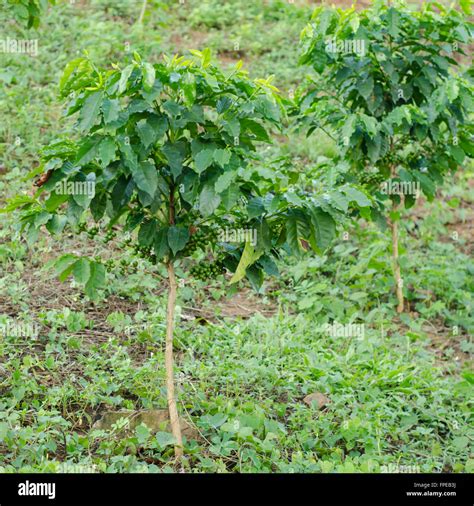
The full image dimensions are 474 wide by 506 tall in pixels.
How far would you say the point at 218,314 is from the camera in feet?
22.7

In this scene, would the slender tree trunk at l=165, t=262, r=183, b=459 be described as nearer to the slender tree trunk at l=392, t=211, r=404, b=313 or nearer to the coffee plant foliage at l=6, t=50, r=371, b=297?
the coffee plant foliage at l=6, t=50, r=371, b=297

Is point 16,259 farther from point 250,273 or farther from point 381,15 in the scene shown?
point 381,15

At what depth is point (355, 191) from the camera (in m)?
4.46

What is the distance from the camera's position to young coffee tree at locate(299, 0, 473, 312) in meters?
6.54

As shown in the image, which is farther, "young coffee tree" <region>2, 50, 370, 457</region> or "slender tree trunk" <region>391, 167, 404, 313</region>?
"slender tree trunk" <region>391, 167, 404, 313</region>

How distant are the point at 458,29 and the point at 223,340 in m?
2.95

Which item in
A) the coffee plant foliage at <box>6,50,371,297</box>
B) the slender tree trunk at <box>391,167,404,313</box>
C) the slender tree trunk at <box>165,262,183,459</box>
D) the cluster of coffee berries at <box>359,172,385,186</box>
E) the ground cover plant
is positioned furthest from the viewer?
the slender tree trunk at <box>391,167,404,313</box>

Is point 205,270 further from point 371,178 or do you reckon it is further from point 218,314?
point 371,178

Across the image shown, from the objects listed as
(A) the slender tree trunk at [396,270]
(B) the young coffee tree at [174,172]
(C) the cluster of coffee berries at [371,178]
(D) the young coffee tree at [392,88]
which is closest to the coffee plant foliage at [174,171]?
(B) the young coffee tree at [174,172]

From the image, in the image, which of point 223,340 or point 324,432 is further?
point 223,340

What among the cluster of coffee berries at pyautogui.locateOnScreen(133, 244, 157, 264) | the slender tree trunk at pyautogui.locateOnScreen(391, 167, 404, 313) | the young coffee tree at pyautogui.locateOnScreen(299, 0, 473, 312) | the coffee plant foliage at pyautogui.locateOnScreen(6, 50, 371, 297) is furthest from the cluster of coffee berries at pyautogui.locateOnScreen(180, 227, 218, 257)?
the slender tree trunk at pyautogui.locateOnScreen(391, 167, 404, 313)

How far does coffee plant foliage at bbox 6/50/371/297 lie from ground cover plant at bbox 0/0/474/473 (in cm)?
1

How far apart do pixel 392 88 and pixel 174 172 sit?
10.1 ft
